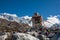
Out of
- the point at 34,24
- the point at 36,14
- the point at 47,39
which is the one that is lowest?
the point at 47,39

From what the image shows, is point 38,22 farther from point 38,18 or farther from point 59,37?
point 59,37

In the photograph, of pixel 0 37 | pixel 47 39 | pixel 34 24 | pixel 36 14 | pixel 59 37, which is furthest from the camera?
pixel 36 14

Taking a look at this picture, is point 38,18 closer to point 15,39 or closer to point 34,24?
point 34,24

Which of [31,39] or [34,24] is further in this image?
[34,24]

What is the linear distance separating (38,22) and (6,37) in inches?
825

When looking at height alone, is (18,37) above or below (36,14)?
below

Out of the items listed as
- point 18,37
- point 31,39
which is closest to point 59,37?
point 31,39

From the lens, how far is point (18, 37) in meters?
19.2

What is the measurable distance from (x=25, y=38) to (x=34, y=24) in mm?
21483

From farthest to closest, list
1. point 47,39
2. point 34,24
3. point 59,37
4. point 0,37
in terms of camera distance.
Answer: point 34,24
point 47,39
point 0,37
point 59,37

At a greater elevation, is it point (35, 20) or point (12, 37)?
point (35, 20)

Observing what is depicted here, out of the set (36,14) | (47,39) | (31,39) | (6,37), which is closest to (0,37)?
(6,37)

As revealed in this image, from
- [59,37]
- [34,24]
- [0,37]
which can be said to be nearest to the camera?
[59,37]

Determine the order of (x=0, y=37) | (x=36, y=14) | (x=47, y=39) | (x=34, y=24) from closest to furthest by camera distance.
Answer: (x=0, y=37), (x=47, y=39), (x=34, y=24), (x=36, y=14)
